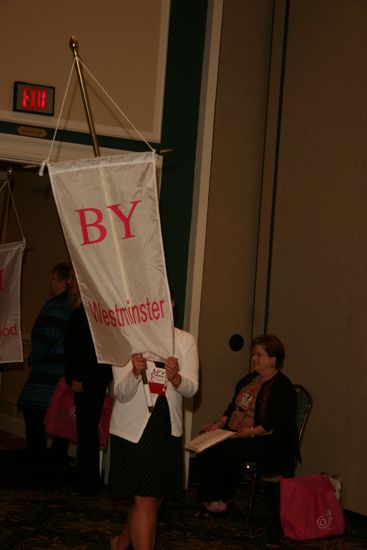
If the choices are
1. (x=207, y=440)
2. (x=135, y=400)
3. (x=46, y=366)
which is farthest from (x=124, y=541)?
(x=46, y=366)

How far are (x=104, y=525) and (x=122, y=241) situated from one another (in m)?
Result: 2.08

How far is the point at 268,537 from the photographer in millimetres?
4598

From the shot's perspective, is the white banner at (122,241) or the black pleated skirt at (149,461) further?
the black pleated skirt at (149,461)

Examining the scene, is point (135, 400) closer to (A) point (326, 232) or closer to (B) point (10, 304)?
(B) point (10, 304)

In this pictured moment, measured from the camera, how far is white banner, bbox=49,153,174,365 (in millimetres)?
3229

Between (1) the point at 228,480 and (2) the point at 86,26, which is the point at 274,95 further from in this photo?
(1) the point at 228,480

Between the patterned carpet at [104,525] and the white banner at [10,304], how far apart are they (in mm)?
928

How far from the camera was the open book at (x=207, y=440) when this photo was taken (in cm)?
459

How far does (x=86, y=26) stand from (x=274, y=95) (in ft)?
4.94

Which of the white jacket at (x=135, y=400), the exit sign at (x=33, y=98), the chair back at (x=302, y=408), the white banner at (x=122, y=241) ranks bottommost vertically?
the chair back at (x=302, y=408)

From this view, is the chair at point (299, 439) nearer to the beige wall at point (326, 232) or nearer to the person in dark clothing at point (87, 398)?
the beige wall at point (326, 232)

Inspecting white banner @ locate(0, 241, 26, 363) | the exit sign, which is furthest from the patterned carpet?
the exit sign

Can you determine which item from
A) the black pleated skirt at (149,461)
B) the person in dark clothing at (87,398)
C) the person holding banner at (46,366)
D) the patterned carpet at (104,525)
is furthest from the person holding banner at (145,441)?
the person holding banner at (46,366)

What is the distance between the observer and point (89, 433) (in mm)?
5379
